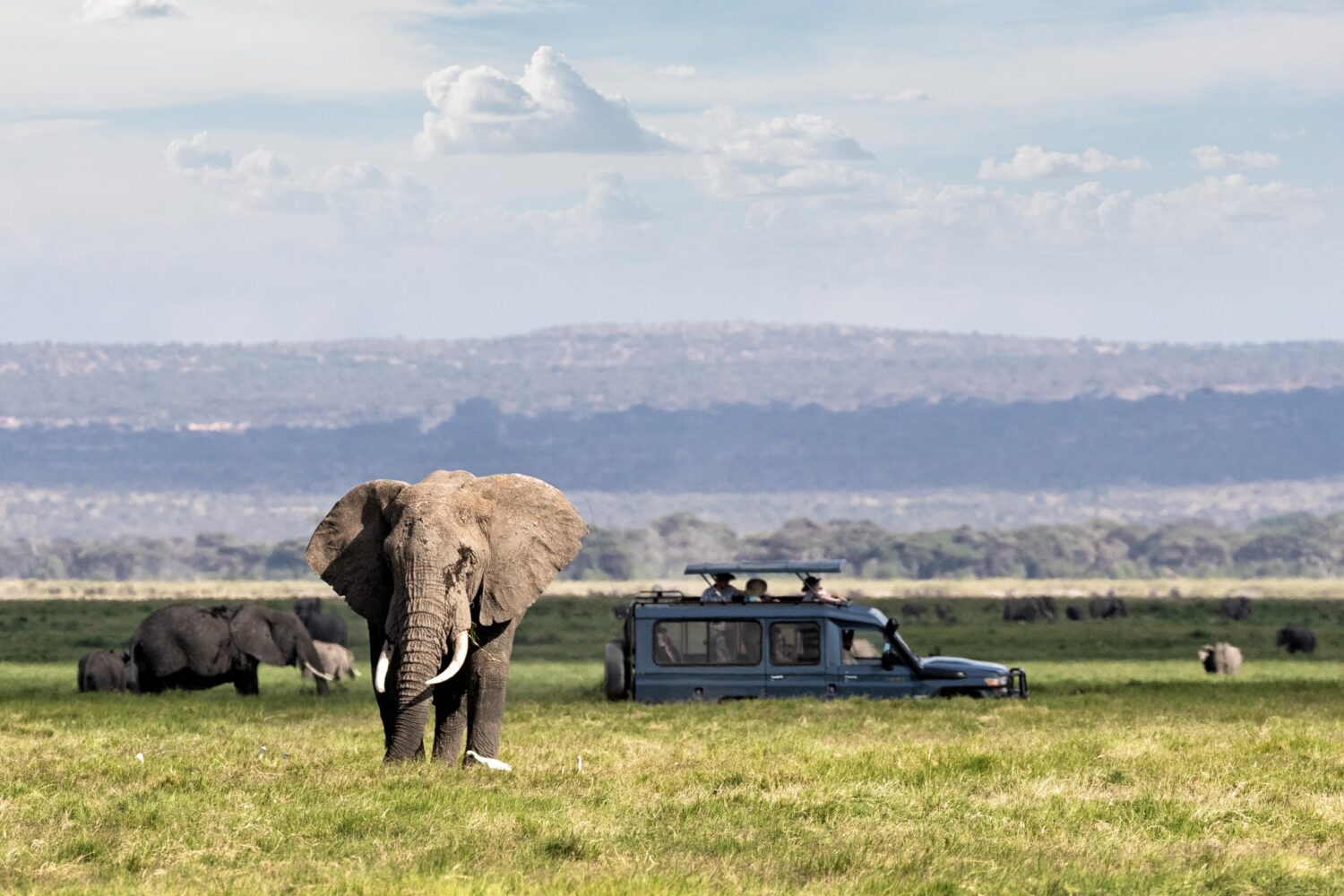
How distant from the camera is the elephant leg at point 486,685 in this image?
1895cm

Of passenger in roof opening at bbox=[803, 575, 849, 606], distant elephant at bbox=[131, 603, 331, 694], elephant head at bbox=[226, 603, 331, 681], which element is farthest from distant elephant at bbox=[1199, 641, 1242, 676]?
distant elephant at bbox=[131, 603, 331, 694]

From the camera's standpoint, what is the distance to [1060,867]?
535 inches

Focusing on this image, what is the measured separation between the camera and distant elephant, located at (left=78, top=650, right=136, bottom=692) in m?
36.9

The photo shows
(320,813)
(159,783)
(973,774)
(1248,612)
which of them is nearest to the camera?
(320,813)

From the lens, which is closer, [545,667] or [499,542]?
[499,542]

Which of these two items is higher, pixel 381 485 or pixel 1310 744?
pixel 381 485

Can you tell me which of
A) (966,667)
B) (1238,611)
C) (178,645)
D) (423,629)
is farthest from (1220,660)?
(1238,611)

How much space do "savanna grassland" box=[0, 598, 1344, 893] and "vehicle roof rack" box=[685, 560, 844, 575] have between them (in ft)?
6.22

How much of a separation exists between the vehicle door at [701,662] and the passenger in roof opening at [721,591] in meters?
0.41

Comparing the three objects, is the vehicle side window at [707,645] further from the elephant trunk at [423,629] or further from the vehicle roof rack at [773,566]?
the elephant trunk at [423,629]

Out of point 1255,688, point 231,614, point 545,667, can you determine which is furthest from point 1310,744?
point 545,667

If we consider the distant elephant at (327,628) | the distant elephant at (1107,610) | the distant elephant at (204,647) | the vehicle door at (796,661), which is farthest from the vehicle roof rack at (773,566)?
the distant elephant at (1107,610)

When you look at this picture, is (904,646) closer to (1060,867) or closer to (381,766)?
(381,766)

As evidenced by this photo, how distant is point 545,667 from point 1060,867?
3840cm
